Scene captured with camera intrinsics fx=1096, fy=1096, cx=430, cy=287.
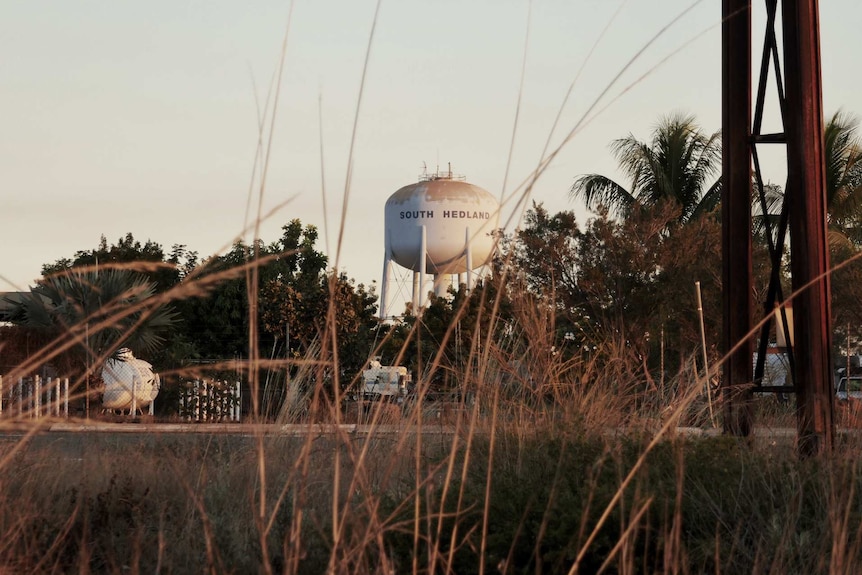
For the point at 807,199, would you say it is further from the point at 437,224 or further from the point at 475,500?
the point at 437,224

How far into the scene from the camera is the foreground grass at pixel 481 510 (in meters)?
4.05

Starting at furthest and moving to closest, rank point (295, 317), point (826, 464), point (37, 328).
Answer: point (295, 317)
point (37, 328)
point (826, 464)

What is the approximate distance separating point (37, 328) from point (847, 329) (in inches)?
698

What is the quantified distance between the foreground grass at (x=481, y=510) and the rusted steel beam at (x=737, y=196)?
87.3 inches

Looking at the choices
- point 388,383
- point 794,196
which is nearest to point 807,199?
point 794,196

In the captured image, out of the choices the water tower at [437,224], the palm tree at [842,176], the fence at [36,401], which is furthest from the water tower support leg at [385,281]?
the fence at [36,401]

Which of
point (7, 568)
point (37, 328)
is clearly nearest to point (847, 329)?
point (37, 328)

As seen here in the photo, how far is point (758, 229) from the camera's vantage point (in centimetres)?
2741

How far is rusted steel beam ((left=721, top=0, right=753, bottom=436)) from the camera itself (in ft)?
28.5

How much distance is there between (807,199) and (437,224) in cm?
3184

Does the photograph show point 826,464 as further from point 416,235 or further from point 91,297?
point 416,235

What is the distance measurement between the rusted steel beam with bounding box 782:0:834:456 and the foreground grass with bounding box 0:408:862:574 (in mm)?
1630

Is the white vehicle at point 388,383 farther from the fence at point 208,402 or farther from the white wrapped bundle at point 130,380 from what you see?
the white wrapped bundle at point 130,380

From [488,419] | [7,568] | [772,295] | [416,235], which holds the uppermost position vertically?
[416,235]
